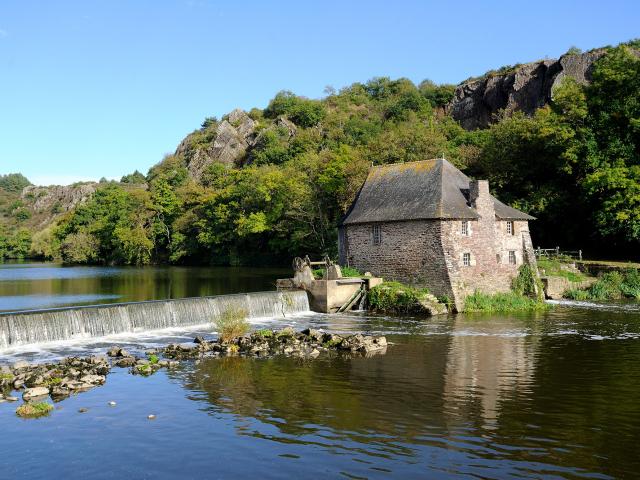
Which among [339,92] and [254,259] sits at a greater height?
[339,92]

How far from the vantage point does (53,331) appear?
24.6m

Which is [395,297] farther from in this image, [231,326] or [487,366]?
[487,366]

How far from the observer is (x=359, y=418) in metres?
14.5

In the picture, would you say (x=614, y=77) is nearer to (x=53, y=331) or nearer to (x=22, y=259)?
(x=53, y=331)

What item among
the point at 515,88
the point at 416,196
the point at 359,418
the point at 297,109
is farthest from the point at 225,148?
the point at 359,418

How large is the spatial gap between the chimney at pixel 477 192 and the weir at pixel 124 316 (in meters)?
11.9

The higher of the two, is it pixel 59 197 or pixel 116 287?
pixel 59 197

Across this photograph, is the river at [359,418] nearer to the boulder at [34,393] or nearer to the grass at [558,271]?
the boulder at [34,393]

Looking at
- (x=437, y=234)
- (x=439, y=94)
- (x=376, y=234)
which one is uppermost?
(x=439, y=94)

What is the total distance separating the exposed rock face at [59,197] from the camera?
15475 cm

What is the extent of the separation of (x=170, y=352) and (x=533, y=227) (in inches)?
1498

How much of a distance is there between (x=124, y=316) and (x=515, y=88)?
77709 millimetres

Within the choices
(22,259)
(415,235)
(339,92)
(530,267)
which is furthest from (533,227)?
(22,259)

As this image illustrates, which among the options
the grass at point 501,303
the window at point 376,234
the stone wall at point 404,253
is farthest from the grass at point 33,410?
the window at point 376,234
